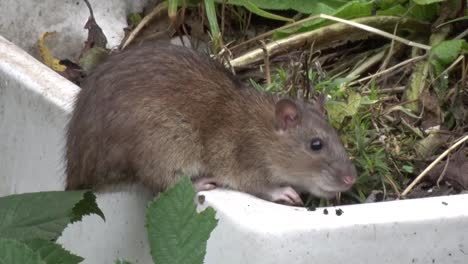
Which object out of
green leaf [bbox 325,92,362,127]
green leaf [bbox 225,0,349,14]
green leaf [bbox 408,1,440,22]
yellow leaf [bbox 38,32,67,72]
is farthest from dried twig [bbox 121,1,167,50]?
green leaf [bbox 325,92,362,127]

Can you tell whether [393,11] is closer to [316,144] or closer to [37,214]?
[316,144]

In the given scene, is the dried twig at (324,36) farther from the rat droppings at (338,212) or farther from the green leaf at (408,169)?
the rat droppings at (338,212)

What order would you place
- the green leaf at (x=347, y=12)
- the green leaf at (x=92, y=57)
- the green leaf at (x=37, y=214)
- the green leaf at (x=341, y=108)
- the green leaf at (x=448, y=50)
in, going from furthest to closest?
the green leaf at (x=92, y=57), the green leaf at (x=347, y=12), the green leaf at (x=448, y=50), the green leaf at (x=341, y=108), the green leaf at (x=37, y=214)

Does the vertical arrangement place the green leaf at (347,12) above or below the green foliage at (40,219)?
above

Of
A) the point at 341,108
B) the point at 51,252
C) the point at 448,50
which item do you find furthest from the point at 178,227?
the point at 448,50

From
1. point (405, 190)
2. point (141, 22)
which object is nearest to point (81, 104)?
point (405, 190)

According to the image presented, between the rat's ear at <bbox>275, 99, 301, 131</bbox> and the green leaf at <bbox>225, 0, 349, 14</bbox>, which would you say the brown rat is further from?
the green leaf at <bbox>225, 0, 349, 14</bbox>

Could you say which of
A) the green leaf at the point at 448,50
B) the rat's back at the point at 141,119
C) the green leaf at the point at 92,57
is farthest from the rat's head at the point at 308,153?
the green leaf at the point at 92,57
